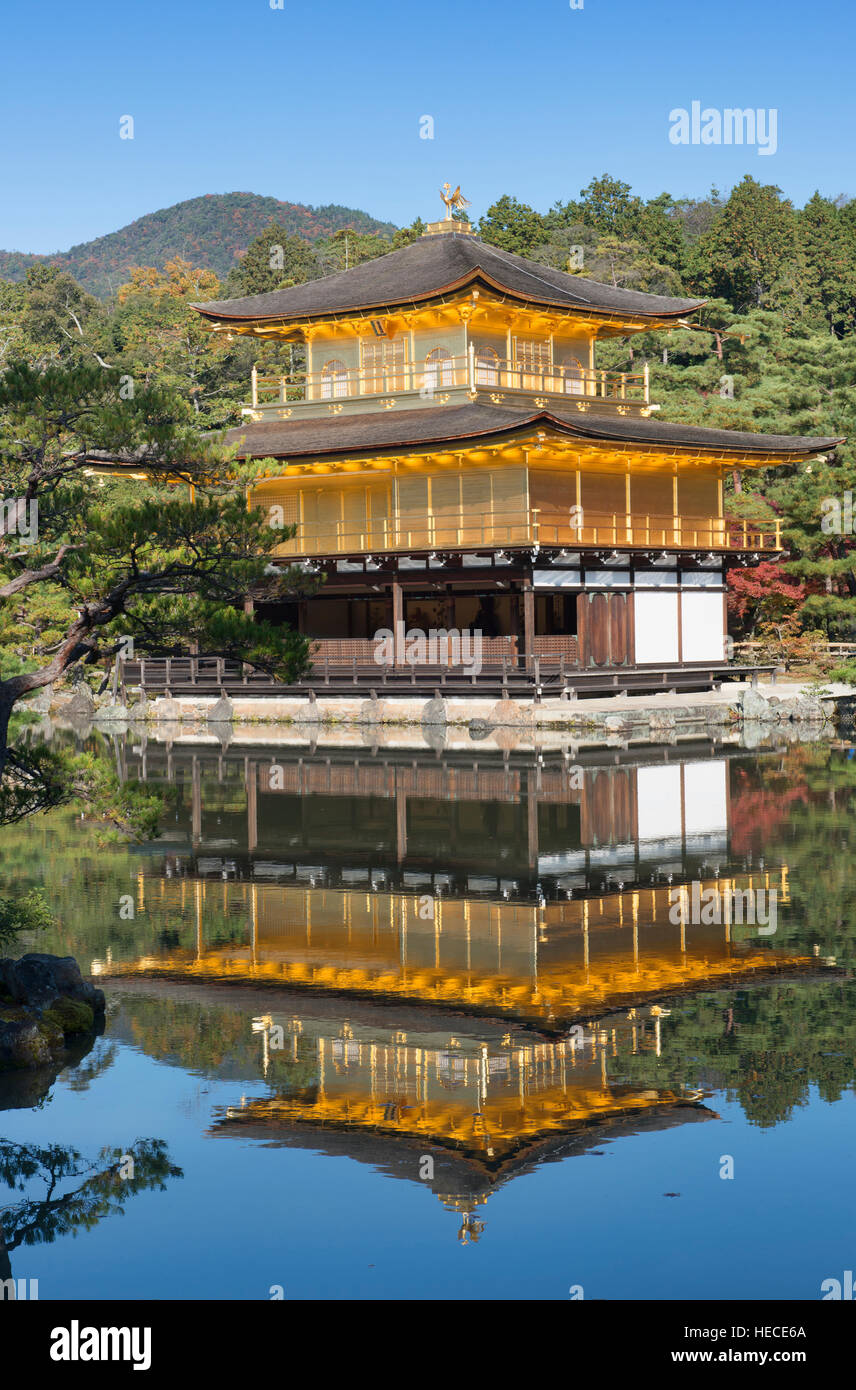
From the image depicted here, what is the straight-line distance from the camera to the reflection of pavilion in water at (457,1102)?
962 cm

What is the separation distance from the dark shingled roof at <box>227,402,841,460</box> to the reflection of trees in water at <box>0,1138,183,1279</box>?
98.5 ft

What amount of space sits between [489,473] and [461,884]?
2486cm

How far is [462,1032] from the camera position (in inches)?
487

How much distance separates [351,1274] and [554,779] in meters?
20.6

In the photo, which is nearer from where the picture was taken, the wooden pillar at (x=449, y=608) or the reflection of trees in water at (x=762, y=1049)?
the reflection of trees in water at (x=762, y=1049)

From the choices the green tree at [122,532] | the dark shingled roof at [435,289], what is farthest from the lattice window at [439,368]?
the green tree at [122,532]

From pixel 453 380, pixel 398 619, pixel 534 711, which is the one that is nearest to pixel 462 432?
pixel 453 380

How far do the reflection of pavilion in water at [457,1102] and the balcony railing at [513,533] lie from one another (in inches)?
1115

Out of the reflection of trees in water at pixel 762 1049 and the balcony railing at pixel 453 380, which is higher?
the balcony railing at pixel 453 380

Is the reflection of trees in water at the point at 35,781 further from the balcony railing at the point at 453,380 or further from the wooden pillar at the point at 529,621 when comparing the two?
the balcony railing at the point at 453,380

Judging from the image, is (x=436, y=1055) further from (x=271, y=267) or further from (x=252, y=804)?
(x=271, y=267)

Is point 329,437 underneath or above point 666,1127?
above

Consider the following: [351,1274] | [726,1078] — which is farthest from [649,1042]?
[351,1274]

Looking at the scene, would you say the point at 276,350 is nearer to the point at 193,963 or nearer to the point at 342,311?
the point at 342,311
